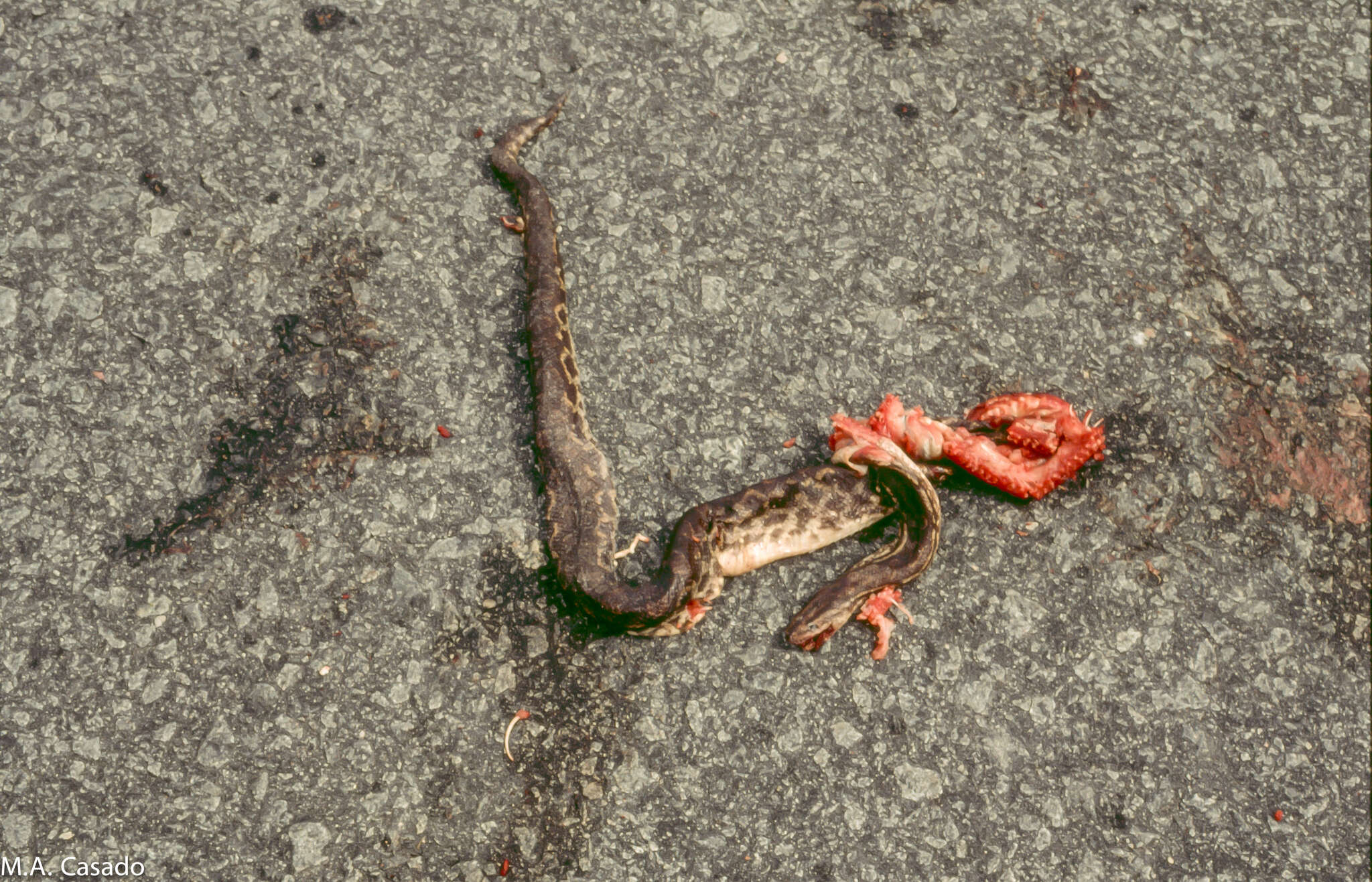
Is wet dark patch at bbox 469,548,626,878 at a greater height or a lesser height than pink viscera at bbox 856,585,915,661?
lesser

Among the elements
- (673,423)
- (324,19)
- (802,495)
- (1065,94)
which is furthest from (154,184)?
(1065,94)

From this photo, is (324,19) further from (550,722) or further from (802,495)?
(550,722)

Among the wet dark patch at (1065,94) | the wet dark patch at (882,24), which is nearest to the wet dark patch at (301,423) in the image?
the wet dark patch at (882,24)

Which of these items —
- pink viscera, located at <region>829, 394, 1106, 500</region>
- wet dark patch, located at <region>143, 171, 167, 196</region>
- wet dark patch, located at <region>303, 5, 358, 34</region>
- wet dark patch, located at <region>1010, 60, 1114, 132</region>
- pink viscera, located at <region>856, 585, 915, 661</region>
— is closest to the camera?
pink viscera, located at <region>856, 585, 915, 661</region>

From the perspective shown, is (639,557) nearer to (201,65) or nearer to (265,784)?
(265,784)

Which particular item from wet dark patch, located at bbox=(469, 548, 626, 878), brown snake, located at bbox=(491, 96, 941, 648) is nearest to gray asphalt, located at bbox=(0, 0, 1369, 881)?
wet dark patch, located at bbox=(469, 548, 626, 878)

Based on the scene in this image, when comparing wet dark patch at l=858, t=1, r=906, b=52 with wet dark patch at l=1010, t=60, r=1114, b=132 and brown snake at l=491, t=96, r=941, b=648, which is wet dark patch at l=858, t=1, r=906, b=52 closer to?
wet dark patch at l=1010, t=60, r=1114, b=132

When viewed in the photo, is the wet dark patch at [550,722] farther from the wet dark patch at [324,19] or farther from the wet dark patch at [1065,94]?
the wet dark patch at [1065,94]
